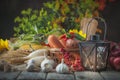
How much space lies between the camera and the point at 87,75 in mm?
2020

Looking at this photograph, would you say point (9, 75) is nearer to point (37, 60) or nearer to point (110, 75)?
point (37, 60)

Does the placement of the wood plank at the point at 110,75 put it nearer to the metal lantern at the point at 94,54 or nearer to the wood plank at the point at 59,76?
the metal lantern at the point at 94,54

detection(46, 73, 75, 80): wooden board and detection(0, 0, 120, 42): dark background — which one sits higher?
detection(0, 0, 120, 42): dark background

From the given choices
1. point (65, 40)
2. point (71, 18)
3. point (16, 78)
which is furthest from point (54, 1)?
point (16, 78)

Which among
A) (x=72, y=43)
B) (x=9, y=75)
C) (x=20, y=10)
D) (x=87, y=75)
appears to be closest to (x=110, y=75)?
(x=87, y=75)

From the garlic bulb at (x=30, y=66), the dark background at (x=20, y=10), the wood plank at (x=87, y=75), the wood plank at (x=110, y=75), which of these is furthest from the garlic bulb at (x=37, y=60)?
the dark background at (x=20, y=10)

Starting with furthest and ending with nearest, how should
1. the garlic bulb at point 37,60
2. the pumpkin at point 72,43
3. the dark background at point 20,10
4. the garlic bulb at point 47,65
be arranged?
the dark background at point 20,10 < the pumpkin at point 72,43 < the garlic bulb at point 37,60 < the garlic bulb at point 47,65

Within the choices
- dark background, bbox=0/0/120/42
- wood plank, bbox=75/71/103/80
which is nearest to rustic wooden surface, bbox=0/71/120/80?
wood plank, bbox=75/71/103/80

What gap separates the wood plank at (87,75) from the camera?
75.4 inches

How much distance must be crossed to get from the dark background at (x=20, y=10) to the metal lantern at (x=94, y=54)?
6.69ft

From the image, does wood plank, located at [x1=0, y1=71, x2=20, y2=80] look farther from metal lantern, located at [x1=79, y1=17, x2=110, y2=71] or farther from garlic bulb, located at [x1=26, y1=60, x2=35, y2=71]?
metal lantern, located at [x1=79, y1=17, x2=110, y2=71]

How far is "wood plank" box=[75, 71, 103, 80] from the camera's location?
1.91m

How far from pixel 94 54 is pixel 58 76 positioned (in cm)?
33

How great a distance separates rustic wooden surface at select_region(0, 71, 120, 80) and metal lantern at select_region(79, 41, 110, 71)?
0.31 feet
